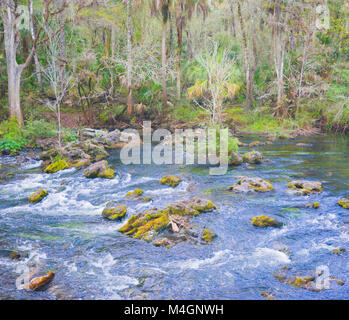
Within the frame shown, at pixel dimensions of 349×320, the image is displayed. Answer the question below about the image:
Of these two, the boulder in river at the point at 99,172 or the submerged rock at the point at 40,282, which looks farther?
the boulder in river at the point at 99,172

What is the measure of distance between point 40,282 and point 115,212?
3.63 metres

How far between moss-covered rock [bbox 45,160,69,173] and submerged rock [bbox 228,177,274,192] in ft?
24.8

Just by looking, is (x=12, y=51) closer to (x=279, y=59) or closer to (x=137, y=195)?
(x=137, y=195)

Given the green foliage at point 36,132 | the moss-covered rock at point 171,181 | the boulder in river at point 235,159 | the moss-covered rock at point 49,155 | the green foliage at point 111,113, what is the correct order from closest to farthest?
the moss-covered rock at point 171,181, the boulder in river at point 235,159, the moss-covered rock at point 49,155, the green foliage at point 36,132, the green foliage at point 111,113

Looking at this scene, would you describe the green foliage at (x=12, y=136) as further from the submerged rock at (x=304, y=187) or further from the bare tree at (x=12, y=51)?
the submerged rock at (x=304, y=187)

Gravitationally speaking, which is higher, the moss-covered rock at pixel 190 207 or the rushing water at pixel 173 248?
the moss-covered rock at pixel 190 207

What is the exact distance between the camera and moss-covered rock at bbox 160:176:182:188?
1284cm

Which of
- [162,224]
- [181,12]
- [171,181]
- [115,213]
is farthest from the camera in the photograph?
[181,12]

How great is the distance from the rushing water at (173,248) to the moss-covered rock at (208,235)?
0.16 meters

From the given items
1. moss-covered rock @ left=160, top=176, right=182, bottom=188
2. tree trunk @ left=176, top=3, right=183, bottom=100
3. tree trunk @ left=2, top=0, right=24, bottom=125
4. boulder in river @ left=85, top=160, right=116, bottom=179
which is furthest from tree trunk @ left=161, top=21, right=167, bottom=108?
moss-covered rock @ left=160, top=176, right=182, bottom=188

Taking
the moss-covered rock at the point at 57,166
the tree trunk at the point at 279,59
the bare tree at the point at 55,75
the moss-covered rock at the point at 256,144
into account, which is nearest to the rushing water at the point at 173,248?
the moss-covered rock at the point at 57,166

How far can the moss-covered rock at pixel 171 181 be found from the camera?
12836 millimetres

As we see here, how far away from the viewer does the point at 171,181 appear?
13.0 meters

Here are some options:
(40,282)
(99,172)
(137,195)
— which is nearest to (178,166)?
(99,172)
